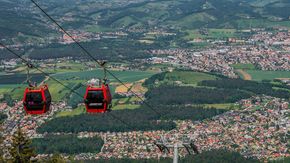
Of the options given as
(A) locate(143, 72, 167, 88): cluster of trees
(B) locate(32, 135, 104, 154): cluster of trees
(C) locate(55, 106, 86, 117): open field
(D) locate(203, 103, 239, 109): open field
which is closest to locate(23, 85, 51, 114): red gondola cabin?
(B) locate(32, 135, 104, 154): cluster of trees

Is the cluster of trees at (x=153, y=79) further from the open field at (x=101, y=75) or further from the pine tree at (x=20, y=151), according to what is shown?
the pine tree at (x=20, y=151)

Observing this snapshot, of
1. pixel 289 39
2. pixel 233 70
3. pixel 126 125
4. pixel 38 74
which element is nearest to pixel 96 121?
pixel 126 125

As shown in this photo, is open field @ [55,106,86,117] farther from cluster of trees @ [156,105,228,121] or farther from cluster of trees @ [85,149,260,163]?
cluster of trees @ [85,149,260,163]

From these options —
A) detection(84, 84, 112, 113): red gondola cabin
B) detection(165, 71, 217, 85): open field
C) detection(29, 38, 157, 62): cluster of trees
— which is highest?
detection(84, 84, 112, 113): red gondola cabin

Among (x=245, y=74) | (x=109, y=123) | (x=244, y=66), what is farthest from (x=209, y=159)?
(x=244, y=66)

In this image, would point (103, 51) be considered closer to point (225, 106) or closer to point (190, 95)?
point (190, 95)

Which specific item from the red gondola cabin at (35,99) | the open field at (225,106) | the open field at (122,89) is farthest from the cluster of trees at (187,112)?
the red gondola cabin at (35,99)

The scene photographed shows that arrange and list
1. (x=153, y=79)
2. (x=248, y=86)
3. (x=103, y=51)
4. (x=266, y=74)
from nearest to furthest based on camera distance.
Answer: (x=248, y=86), (x=153, y=79), (x=266, y=74), (x=103, y=51)
